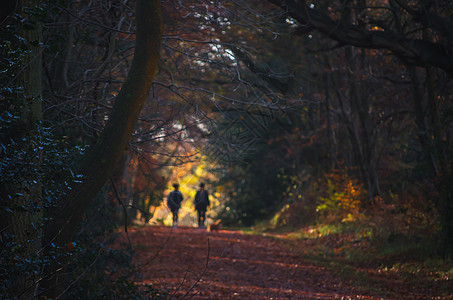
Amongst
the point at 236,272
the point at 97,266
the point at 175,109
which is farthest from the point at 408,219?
the point at 97,266

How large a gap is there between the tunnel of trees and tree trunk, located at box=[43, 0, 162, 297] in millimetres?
15

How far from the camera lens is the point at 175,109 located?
881 centimetres

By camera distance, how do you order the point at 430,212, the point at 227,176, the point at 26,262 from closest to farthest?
1. the point at 26,262
2. the point at 430,212
3. the point at 227,176

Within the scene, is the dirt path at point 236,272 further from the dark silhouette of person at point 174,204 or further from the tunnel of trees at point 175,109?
the tunnel of trees at point 175,109

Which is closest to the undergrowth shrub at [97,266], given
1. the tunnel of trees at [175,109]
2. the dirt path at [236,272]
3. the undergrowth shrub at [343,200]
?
the tunnel of trees at [175,109]

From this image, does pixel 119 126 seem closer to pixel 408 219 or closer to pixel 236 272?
pixel 236 272

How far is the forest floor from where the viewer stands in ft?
27.7

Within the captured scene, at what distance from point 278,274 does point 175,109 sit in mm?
4693

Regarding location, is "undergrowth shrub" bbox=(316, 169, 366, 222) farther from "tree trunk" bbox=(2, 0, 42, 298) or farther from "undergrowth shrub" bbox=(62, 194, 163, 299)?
"tree trunk" bbox=(2, 0, 42, 298)

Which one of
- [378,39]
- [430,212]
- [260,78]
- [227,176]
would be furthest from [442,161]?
[227,176]

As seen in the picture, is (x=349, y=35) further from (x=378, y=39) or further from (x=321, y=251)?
(x=321, y=251)

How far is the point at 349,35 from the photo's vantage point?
8.83m

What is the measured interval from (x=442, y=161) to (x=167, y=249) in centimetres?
818

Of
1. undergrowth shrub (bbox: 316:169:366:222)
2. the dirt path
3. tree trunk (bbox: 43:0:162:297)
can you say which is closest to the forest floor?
the dirt path
